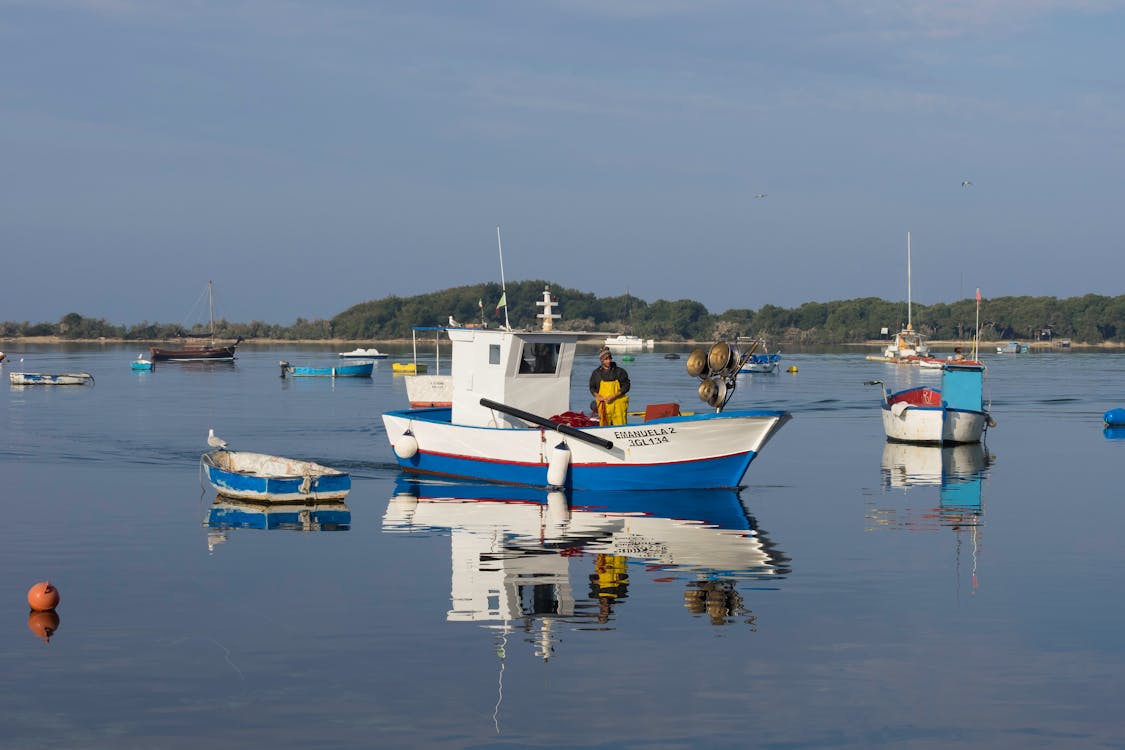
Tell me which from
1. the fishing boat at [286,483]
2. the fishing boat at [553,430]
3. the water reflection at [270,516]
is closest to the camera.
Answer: the water reflection at [270,516]

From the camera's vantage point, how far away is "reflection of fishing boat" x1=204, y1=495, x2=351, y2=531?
26625 mm

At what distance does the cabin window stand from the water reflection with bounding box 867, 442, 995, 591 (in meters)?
9.05

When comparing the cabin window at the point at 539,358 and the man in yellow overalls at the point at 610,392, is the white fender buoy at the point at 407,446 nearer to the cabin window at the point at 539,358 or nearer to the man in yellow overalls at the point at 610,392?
the cabin window at the point at 539,358

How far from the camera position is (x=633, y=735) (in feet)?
40.3

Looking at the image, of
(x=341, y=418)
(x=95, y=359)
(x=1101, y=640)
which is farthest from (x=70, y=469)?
(x=95, y=359)

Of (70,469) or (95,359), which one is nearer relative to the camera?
(70,469)

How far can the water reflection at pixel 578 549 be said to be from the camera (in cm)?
1789

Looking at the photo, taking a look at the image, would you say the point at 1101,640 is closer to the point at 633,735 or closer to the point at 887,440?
the point at 633,735

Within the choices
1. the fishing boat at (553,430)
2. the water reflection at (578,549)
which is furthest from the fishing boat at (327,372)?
the water reflection at (578,549)

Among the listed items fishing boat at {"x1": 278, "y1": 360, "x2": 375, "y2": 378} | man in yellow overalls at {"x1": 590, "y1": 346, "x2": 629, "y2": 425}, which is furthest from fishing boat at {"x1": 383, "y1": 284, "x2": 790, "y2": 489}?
fishing boat at {"x1": 278, "y1": 360, "x2": 375, "y2": 378}

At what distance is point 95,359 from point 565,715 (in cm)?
15393

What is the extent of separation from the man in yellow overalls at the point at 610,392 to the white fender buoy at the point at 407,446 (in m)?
6.22

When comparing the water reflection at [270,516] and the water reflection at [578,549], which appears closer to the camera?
the water reflection at [578,549]

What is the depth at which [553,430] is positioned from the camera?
30906mm
